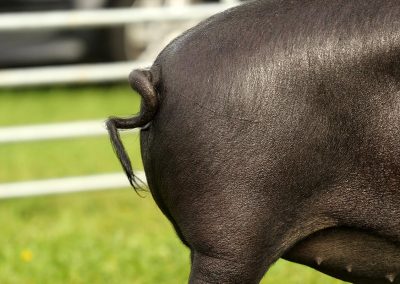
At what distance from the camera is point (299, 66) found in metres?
2.56

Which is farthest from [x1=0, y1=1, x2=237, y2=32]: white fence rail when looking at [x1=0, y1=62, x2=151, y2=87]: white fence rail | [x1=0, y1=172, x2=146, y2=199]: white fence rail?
[x1=0, y1=172, x2=146, y2=199]: white fence rail

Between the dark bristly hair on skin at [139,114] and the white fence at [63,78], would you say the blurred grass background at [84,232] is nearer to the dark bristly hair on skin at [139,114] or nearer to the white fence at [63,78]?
the white fence at [63,78]

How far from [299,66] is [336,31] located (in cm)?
13

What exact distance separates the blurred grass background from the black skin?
1.68 metres

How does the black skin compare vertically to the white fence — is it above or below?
above

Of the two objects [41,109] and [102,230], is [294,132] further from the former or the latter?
[41,109]

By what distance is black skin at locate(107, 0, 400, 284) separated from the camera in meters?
2.53

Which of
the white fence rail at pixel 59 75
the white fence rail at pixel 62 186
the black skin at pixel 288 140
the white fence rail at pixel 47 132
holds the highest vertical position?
the black skin at pixel 288 140

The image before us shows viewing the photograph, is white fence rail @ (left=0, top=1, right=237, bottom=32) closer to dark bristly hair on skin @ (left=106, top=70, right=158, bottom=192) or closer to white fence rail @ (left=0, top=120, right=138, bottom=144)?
white fence rail @ (left=0, top=120, right=138, bottom=144)

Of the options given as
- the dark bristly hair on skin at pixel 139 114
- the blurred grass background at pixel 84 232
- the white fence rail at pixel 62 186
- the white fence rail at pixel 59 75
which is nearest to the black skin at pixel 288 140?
the dark bristly hair on skin at pixel 139 114

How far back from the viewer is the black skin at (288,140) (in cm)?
253

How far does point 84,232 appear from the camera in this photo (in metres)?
5.21

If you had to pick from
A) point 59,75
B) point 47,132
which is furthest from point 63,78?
point 47,132

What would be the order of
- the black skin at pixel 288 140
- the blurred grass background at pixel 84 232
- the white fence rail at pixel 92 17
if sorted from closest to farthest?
the black skin at pixel 288 140, the blurred grass background at pixel 84 232, the white fence rail at pixel 92 17
